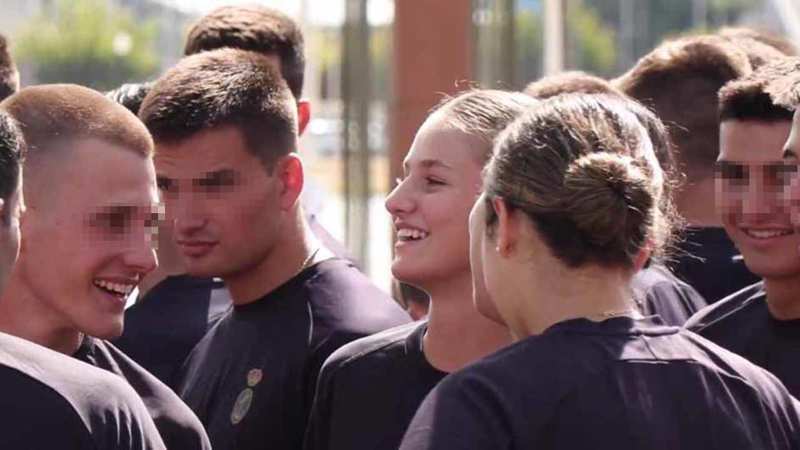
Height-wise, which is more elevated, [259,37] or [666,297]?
[259,37]

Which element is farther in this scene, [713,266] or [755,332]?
[713,266]

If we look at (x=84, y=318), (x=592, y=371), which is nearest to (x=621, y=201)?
(x=592, y=371)

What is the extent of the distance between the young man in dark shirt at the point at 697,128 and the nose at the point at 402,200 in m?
1.38

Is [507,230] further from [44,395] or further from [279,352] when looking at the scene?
[279,352]

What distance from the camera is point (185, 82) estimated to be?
443 cm

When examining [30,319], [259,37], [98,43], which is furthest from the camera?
[98,43]

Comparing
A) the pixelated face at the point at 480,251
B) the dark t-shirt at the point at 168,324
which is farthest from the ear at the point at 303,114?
the pixelated face at the point at 480,251

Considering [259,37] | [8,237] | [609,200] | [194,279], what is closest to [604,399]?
[609,200]

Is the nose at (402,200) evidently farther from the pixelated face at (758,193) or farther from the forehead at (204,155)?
the pixelated face at (758,193)

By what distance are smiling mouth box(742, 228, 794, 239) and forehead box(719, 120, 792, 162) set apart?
0.18 metres

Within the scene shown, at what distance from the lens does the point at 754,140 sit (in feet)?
14.1

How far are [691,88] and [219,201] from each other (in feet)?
5.91

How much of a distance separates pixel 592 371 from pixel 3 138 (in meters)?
1.02

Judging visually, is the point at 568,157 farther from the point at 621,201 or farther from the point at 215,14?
the point at 215,14
